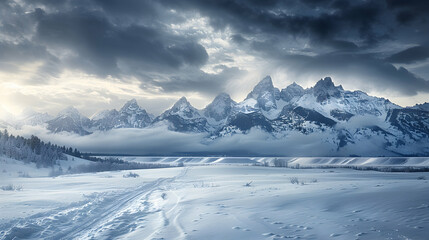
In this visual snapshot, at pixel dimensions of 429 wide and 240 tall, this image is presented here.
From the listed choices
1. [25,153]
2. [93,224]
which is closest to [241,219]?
[93,224]

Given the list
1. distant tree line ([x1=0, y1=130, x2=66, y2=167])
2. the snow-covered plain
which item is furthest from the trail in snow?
distant tree line ([x1=0, y1=130, x2=66, y2=167])

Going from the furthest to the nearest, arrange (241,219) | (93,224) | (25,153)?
(25,153) < (93,224) < (241,219)

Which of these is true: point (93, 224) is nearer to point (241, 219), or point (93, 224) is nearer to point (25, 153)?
point (241, 219)

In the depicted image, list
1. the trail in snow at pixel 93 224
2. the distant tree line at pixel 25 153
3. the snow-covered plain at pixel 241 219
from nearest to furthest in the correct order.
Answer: the snow-covered plain at pixel 241 219, the trail in snow at pixel 93 224, the distant tree line at pixel 25 153

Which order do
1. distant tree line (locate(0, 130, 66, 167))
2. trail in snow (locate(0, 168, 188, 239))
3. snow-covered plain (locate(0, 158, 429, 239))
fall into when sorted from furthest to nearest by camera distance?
distant tree line (locate(0, 130, 66, 167))
trail in snow (locate(0, 168, 188, 239))
snow-covered plain (locate(0, 158, 429, 239))

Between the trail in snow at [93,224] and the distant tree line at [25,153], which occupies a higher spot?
the distant tree line at [25,153]

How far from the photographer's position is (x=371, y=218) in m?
12.8

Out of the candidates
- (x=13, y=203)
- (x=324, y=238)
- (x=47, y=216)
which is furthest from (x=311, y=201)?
(x=13, y=203)

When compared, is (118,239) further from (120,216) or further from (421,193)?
(421,193)

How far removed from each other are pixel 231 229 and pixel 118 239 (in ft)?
14.1

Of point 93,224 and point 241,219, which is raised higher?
point 241,219

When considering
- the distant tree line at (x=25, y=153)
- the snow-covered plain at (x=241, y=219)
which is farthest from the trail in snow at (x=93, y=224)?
the distant tree line at (x=25, y=153)

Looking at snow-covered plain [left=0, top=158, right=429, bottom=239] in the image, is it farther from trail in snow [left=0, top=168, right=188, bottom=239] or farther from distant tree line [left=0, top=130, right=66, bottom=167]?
distant tree line [left=0, top=130, right=66, bottom=167]

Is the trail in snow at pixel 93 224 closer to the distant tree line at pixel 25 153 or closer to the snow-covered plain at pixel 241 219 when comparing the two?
the snow-covered plain at pixel 241 219
